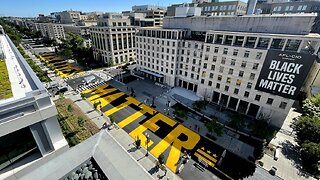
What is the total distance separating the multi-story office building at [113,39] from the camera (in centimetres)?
7712

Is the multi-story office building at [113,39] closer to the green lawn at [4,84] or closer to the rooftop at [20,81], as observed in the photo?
the rooftop at [20,81]

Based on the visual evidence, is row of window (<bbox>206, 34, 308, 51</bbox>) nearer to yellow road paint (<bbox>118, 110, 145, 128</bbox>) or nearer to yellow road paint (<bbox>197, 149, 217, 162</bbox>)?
yellow road paint (<bbox>197, 149, 217, 162</bbox>)

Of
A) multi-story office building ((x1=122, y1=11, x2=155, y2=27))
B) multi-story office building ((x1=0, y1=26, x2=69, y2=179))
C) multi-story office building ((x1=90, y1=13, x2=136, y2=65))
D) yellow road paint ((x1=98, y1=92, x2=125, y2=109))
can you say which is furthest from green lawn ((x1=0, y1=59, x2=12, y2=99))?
multi-story office building ((x1=122, y1=11, x2=155, y2=27))

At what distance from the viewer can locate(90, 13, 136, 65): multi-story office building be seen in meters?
77.1

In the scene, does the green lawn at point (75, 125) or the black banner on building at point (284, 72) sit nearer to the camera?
the black banner on building at point (284, 72)

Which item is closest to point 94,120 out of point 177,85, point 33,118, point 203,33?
point 33,118

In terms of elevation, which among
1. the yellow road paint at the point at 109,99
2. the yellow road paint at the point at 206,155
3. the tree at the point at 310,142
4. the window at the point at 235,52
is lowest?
the yellow road paint at the point at 206,155

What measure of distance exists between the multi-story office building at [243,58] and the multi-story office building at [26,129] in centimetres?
4029

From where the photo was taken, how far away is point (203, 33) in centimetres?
4925

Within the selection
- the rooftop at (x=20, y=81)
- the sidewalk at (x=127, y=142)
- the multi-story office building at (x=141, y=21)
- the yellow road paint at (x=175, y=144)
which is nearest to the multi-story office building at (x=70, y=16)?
the multi-story office building at (x=141, y=21)

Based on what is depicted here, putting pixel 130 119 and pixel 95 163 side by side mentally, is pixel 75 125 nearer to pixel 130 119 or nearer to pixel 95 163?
pixel 130 119

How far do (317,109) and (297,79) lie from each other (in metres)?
9.48

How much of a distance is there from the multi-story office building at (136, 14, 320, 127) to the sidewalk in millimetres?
28053

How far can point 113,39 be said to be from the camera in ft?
258
